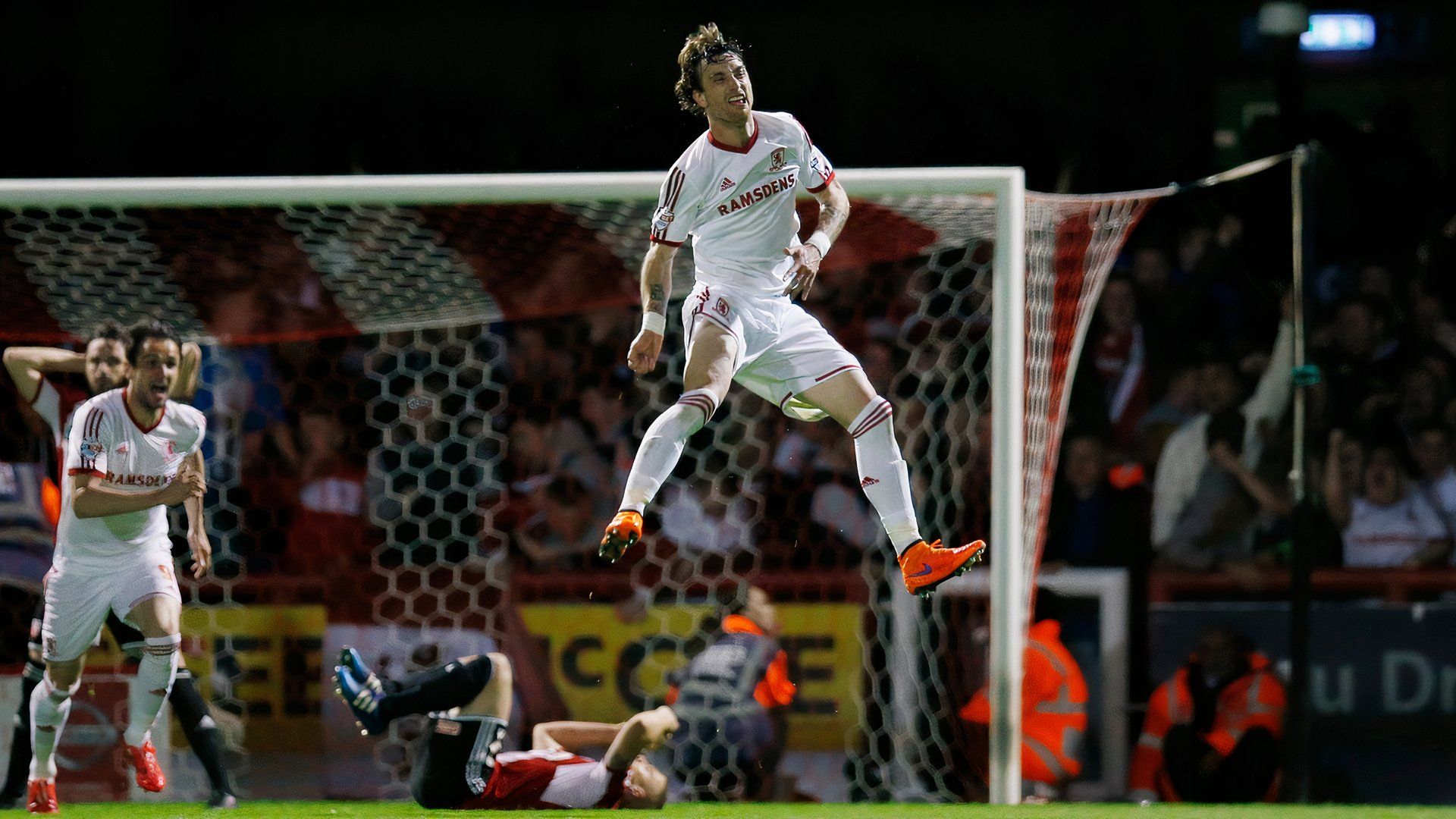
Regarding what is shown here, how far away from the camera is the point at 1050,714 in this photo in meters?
7.09

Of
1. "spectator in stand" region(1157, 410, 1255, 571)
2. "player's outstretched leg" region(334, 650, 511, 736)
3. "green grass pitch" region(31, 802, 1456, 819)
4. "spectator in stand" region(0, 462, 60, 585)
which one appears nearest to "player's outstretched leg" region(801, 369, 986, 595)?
"green grass pitch" region(31, 802, 1456, 819)

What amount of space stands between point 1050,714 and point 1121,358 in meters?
1.84

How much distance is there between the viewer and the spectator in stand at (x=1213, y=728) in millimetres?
6988


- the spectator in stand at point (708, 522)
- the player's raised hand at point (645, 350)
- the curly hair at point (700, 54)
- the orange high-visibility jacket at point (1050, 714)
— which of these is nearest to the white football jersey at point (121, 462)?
Answer: the spectator in stand at point (708, 522)

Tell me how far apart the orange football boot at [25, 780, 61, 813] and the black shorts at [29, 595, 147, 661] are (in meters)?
0.54

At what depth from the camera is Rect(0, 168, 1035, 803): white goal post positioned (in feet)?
20.4

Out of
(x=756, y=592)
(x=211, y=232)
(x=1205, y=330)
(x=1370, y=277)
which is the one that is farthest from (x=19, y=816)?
(x=1370, y=277)

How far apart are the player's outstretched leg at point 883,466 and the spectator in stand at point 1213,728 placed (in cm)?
283

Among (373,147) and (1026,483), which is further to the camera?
(373,147)

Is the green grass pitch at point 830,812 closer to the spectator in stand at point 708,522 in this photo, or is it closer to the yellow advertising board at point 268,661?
the yellow advertising board at point 268,661

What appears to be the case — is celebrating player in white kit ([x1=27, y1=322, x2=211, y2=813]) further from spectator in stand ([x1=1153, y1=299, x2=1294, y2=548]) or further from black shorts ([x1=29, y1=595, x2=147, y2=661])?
spectator in stand ([x1=1153, y1=299, x2=1294, y2=548])

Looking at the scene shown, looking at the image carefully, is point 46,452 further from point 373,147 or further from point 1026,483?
point 1026,483

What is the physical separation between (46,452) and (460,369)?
5.69ft

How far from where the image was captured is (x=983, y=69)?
32.4 feet
